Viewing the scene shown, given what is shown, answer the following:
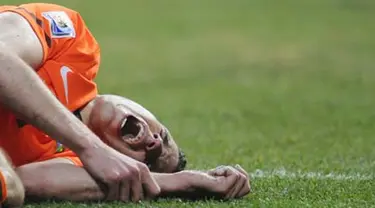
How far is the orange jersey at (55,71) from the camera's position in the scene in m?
4.73

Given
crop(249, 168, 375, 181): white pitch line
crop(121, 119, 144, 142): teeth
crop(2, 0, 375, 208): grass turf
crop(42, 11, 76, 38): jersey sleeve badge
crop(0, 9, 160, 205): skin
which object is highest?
crop(42, 11, 76, 38): jersey sleeve badge

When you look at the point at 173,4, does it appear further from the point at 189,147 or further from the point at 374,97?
the point at 189,147

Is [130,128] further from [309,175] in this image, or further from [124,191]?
[309,175]

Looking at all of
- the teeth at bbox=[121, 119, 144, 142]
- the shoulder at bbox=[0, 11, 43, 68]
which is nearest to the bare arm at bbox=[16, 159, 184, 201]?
the teeth at bbox=[121, 119, 144, 142]

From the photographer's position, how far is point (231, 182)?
464cm

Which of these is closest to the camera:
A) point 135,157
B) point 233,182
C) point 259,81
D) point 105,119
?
point 233,182

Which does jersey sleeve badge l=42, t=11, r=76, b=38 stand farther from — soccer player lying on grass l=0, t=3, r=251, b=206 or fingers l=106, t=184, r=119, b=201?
fingers l=106, t=184, r=119, b=201

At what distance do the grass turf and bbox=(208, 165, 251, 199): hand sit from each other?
67 mm

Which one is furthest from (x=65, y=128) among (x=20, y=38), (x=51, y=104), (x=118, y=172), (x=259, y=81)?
(x=259, y=81)

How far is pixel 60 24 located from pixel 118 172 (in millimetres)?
878

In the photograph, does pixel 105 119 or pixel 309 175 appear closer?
pixel 105 119

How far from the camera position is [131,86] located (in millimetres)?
10836

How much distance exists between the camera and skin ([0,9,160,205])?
4.34 meters

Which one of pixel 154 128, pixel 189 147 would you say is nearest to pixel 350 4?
pixel 189 147
